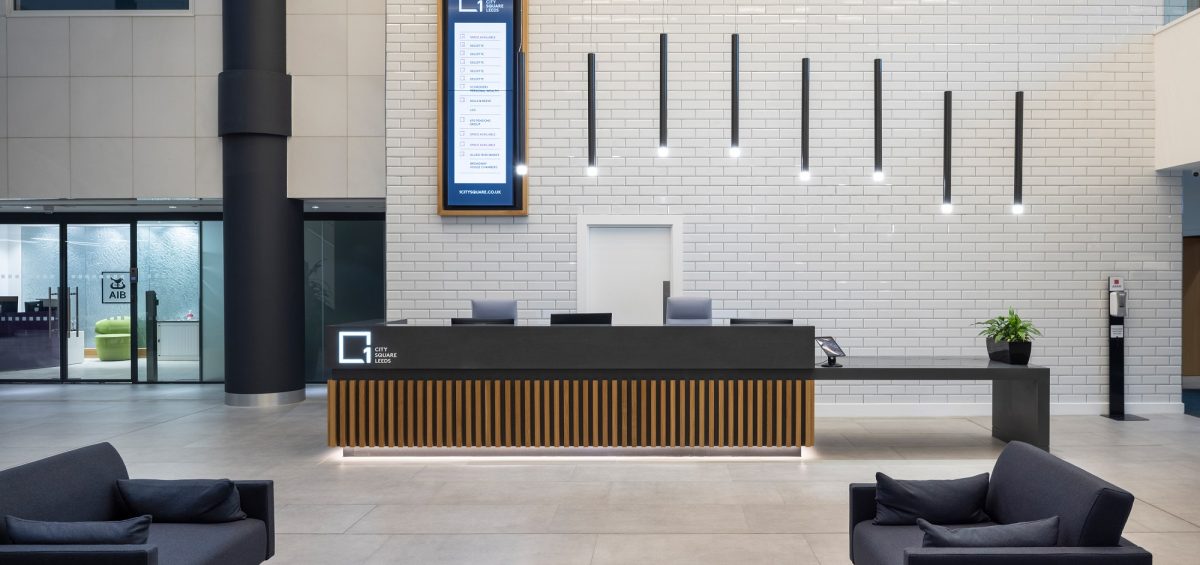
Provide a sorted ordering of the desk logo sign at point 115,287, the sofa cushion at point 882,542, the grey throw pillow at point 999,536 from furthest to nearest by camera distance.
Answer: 1. the desk logo sign at point 115,287
2. the sofa cushion at point 882,542
3. the grey throw pillow at point 999,536

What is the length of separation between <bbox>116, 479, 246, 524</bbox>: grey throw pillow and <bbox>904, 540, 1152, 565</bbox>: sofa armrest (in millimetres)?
2808

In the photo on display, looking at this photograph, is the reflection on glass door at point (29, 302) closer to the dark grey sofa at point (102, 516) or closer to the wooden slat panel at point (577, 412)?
the wooden slat panel at point (577, 412)

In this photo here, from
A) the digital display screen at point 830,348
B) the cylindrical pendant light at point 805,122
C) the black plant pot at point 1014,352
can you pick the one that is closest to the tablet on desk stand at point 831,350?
the digital display screen at point 830,348

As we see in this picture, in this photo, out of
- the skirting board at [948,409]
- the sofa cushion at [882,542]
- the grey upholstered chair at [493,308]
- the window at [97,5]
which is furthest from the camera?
the window at [97,5]

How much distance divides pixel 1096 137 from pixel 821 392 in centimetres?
418

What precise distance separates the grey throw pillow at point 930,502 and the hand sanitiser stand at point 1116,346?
635 centimetres

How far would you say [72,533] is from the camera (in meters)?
2.69

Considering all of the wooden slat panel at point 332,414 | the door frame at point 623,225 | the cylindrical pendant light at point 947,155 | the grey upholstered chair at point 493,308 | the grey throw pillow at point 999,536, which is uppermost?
the cylindrical pendant light at point 947,155

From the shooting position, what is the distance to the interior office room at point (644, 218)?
252 inches

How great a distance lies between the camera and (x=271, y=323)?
9.07m

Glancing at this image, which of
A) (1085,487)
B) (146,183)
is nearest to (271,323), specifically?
(146,183)

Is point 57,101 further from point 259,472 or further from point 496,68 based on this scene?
point 259,472

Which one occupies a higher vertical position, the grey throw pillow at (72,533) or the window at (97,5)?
the window at (97,5)

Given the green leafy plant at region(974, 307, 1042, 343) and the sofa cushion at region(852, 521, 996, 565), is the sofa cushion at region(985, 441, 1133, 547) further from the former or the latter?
the green leafy plant at region(974, 307, 1042, 343)
